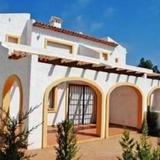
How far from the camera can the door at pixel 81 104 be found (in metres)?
22.9

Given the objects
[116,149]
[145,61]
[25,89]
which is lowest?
[116,149]

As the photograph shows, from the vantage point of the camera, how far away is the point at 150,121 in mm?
21141

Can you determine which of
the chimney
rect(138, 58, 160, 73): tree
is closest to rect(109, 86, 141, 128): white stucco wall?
the chimney

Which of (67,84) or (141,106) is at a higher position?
(67,84)

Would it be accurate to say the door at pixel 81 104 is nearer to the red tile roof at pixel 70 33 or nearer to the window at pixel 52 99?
the window at pixel 52 99

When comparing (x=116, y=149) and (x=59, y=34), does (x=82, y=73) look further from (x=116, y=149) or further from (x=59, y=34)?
(x=59, y=34)

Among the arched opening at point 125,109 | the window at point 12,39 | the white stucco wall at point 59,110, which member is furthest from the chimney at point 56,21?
the arched opening at point 125,109

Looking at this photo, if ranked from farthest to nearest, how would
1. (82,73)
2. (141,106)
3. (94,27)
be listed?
(94,27)
(141,106)
(82,73)

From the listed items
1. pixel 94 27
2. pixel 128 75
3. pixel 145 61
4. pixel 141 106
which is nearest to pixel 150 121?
pixel 141 106

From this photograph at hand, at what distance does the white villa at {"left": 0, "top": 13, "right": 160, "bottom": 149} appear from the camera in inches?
571

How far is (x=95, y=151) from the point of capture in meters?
14.4

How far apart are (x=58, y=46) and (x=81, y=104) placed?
4914 millimetres

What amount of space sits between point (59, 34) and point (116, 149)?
10343mm

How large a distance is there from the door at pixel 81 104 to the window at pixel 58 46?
8.89 ft
